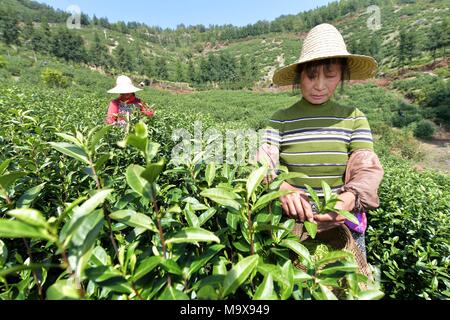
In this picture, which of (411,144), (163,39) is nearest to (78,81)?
(411,144)

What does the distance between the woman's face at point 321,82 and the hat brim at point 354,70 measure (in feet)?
0.25

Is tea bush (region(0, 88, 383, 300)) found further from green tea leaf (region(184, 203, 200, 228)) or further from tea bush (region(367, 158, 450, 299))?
tea bush (region(367, 158, 450, 299))

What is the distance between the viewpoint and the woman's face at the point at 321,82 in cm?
154

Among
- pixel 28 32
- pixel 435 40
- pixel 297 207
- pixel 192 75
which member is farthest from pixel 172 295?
pixel 28 32

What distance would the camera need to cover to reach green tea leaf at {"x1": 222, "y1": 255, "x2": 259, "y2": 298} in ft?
2.23

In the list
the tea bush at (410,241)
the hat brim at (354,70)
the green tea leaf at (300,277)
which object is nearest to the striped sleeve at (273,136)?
the hat brim at (354,70)

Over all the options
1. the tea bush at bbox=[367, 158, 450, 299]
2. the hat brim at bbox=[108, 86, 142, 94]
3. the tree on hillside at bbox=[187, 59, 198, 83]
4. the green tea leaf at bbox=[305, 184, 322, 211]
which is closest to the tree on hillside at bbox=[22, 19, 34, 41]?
the tree on hillside at bbox=[187, 59, 198, 83]

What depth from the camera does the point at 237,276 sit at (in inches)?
27.6

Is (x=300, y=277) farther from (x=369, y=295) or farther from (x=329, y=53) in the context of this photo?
(x=329, y=53)

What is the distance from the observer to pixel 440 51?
39.5 meters

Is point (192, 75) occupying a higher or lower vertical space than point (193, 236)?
higher

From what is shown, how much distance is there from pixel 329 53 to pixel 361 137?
50 cm

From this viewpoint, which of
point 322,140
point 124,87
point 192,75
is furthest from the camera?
point 192,75

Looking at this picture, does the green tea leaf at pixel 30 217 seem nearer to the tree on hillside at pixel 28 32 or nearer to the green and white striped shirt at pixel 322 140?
the green and white striped shirt at pixel 322 140
